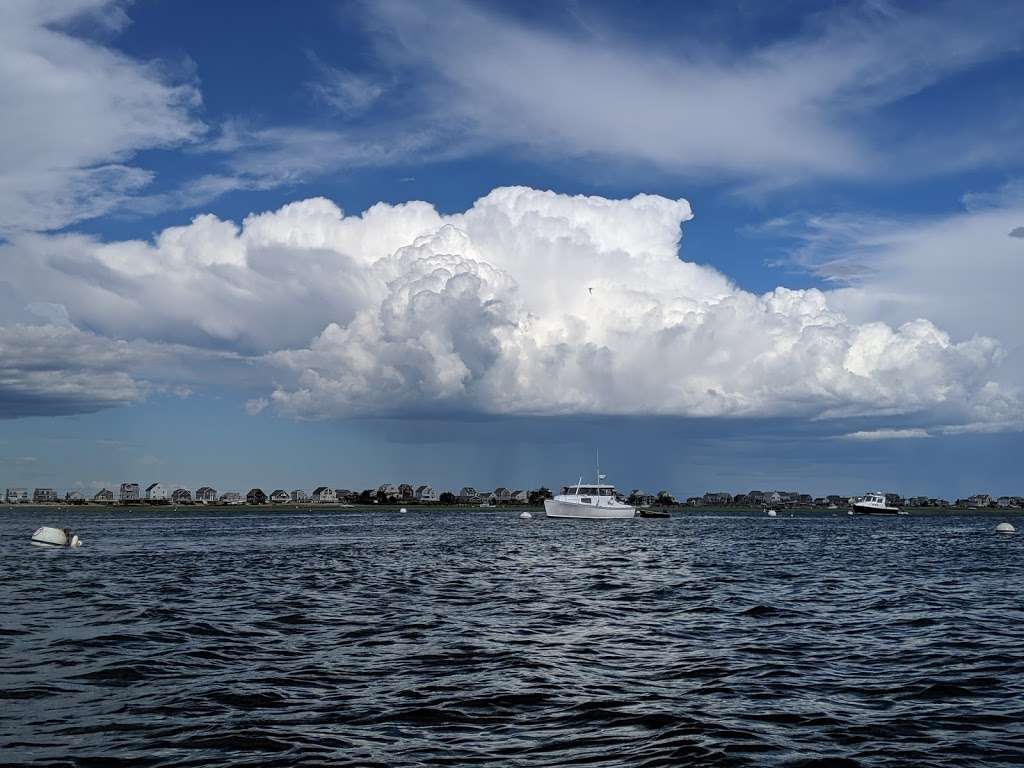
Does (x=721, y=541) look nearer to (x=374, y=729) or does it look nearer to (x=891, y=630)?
(x=891, y=630)

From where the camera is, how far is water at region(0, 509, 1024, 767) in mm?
15438

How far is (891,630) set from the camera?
28828 millimetres

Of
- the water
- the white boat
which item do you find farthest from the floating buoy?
the white boat

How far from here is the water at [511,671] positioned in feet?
50.6

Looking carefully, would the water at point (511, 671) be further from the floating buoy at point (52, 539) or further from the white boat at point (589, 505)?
the white boat at point (589, 505)

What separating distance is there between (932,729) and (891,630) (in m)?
13.1

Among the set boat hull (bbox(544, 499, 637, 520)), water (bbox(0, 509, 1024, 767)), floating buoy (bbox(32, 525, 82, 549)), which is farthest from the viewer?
boat hull (bbox(544, 499, 637, 520))

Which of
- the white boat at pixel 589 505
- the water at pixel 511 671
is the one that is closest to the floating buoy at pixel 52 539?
the water at pixel 511 671

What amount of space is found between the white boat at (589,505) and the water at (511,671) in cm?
10201

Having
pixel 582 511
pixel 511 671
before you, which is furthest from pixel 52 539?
pixel 582 511

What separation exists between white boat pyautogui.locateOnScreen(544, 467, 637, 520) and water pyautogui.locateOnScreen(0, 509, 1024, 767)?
335 ft

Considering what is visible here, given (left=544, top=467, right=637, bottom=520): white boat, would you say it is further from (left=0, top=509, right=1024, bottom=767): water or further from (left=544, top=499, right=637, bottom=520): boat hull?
(left=0, top=509, right=1024, bottom=767): water

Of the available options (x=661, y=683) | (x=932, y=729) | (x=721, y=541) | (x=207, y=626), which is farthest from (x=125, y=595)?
(x=721, y=541)

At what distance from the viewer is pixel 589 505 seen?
14962cm
